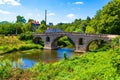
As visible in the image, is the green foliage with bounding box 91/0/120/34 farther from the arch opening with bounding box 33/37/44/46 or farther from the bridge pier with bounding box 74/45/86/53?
the arch opening with bounding box 33/37/44/46

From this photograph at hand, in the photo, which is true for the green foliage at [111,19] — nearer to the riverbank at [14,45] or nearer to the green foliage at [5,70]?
the riverbank at [14,45]

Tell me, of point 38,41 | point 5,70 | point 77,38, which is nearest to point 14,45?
point 38,41

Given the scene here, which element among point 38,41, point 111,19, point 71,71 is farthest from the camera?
point 38,41

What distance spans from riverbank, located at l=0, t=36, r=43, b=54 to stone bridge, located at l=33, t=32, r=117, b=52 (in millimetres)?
2721

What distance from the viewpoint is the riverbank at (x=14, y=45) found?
6320cm

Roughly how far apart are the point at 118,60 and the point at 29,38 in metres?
56.3

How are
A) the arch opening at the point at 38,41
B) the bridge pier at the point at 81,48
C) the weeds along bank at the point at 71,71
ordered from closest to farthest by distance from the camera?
1. the weeds along bank at the point at 71,71
2. the bridge pier at the point at 81,48
3. the arch opening at the point at 38,41

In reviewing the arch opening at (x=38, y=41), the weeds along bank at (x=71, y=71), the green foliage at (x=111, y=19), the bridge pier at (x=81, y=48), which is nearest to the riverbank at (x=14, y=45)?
the arch opening at (x=38, y=41)

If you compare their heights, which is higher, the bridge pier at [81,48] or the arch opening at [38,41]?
the arch opening at [38,41]

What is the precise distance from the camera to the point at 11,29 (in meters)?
97.4

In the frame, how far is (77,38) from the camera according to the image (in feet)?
216

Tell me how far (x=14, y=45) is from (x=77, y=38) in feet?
51.5

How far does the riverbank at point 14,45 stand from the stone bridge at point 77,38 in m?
2.72

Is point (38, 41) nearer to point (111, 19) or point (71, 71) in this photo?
point (111, 19)
